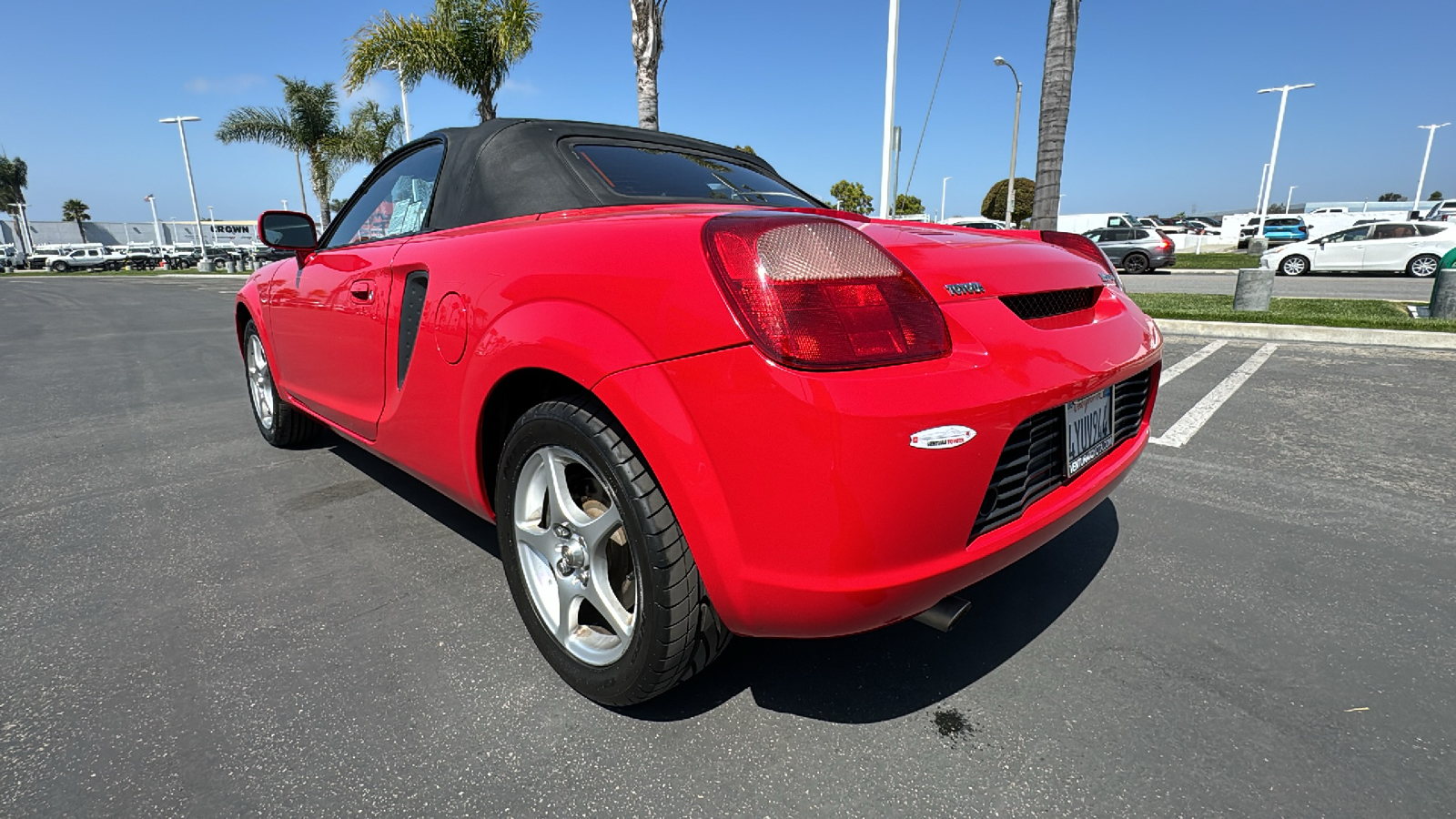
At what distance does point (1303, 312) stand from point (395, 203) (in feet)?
35.2

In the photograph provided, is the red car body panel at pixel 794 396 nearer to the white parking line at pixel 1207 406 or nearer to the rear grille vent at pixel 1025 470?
the rear grille vent at pixel 1025 470

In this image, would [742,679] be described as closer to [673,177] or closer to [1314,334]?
[673,177]

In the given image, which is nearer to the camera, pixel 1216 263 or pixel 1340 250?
pixel 1340 250

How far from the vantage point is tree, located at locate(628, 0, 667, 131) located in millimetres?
10477

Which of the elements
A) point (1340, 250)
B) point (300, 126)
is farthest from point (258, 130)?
point (1340, 250)

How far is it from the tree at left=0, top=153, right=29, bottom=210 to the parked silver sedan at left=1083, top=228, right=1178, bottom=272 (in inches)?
3519

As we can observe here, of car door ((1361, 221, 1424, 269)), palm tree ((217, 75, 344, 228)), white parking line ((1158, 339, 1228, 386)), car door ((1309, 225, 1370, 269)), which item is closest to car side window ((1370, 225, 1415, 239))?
car door ((1361, 221, 1424, 269))

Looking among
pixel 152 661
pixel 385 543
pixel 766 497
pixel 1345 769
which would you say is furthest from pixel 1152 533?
pixel 152 661

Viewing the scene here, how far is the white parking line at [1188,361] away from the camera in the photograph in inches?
225

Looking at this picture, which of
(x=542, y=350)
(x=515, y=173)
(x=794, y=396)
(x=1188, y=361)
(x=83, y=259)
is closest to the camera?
(x=794, y=396)

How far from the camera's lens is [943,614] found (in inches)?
63.7

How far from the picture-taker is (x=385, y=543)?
2.78 metres

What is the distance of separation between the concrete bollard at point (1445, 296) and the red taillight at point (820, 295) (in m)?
9.96

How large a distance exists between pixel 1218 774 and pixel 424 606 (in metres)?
2.14
